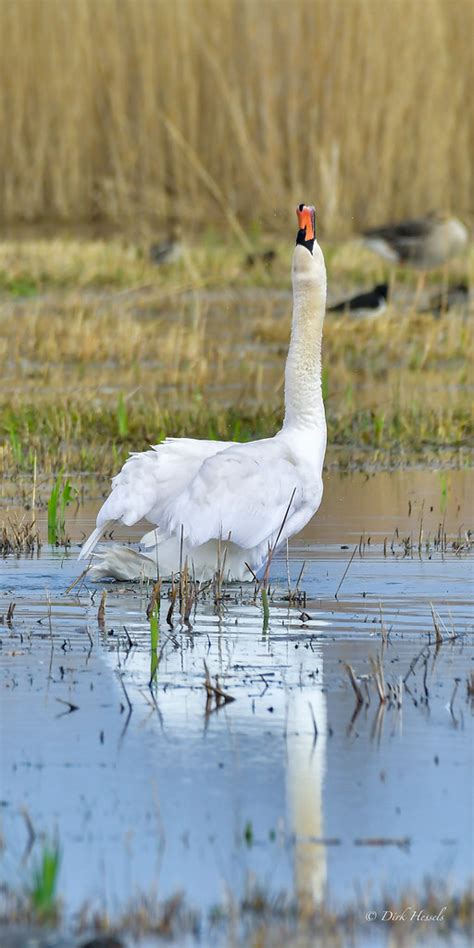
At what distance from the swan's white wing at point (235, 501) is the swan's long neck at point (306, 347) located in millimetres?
474

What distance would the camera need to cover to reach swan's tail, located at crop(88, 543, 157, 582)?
22.7ft

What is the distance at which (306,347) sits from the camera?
7.76 m

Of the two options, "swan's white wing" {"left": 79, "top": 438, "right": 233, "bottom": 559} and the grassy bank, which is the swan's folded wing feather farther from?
the grassy bank

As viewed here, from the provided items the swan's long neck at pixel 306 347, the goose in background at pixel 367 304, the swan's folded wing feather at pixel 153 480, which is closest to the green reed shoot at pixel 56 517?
the swan's folded wing feather at pixel 153 480

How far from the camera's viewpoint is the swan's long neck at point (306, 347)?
24.5ft

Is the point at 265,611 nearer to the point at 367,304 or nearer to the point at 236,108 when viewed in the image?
the point at 367,304

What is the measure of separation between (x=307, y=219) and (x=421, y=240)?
391 inches

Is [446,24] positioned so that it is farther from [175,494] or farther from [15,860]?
[15,860]

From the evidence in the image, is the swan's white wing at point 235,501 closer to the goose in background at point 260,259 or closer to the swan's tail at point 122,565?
the swan's tail at point 122,565

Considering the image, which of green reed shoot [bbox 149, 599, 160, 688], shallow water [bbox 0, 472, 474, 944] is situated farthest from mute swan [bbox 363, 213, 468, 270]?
green reed shoot [bbox 149, 599, 160, 688]

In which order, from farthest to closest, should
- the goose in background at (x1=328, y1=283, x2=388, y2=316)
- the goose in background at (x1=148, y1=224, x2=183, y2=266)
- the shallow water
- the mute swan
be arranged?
the goose in background at (x1=148, y1=224, x2=183, y2=266), the mute swan, the goose in background at (x1=328, y1=283, x2=388, y2=316), the shallow water

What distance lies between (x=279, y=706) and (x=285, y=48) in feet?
49.6

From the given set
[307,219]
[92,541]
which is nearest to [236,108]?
[307,219]

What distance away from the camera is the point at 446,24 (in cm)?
1938
